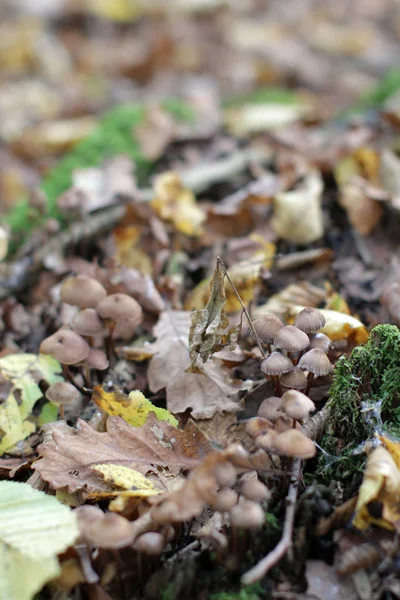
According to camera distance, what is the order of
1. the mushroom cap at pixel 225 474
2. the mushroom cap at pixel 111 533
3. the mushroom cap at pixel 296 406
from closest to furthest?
the mushroom cap at pixel 111 533
the mushroom cap at pixel 225 474
the mushroom cap at pixel 296 406

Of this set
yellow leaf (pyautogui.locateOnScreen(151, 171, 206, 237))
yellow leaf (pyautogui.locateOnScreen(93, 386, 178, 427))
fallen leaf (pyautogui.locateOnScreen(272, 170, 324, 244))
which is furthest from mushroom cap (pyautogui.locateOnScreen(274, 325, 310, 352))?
yellow leaf (pyautogui.locateOnScreen(151, 171, 206, 237))

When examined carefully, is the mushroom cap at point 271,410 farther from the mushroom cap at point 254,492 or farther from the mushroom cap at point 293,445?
the mushroom cap at point 254,492

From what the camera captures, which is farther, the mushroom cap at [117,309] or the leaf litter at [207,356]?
the mushroom cap at [117,309]

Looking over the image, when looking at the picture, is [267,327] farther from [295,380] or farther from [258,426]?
[258,426]

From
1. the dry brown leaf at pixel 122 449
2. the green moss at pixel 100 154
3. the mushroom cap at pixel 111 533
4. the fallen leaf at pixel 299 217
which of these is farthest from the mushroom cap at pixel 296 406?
the green moss at pixel 100 154

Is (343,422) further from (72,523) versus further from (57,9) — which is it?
(57,9)

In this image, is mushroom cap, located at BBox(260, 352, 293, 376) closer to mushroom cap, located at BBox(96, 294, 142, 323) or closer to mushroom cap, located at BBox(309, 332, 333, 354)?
mushroom cap, located at BBox(309, 332, 333, 354)

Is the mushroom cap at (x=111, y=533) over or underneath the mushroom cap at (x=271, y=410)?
over

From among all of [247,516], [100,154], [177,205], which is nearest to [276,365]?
[247,516]
